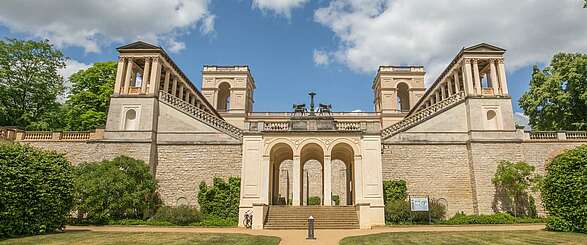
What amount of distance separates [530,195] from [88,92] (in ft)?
117

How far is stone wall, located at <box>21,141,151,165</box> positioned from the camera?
25.2 metres

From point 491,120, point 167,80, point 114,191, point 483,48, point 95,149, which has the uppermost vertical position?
point 483,48

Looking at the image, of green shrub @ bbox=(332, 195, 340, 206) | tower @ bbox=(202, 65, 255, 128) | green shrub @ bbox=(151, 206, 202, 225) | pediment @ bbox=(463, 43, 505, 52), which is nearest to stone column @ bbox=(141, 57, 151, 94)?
green shrub @ bbox=(151, 206, 202, 225)

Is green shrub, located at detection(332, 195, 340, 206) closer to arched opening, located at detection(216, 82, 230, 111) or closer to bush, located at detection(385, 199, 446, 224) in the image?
bush, located at detection(385, 199, 446, 224)

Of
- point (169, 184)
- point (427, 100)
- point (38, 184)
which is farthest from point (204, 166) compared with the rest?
point (427, 100)

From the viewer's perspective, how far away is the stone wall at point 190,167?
25172 mm

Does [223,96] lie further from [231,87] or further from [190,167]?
[190,167]

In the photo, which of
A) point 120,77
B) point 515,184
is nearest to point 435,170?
point 515,184

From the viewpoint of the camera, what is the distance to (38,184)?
14.1m

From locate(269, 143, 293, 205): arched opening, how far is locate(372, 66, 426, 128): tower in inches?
628

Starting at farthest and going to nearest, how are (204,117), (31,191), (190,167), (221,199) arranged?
(204,117), (190,167), (221,199), (31,191)

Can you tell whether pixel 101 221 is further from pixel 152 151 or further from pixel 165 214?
pixel 152 151

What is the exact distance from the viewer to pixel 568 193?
48.9ft

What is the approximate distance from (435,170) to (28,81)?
33.5 meters
